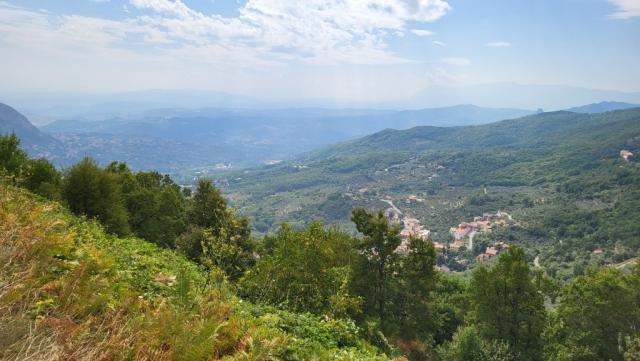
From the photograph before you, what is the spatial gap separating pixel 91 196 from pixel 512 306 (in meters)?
26.1

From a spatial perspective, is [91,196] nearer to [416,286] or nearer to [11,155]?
[11,155]

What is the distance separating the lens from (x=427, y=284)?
21969 millimetres

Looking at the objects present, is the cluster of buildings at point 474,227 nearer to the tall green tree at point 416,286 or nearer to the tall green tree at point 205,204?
the tall green tree at point 205,204

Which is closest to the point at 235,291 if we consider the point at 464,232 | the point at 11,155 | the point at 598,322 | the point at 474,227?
the point at 598,322

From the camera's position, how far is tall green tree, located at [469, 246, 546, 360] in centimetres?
2291

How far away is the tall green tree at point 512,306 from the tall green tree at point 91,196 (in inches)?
885

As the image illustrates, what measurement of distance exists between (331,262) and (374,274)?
4413 millimetres

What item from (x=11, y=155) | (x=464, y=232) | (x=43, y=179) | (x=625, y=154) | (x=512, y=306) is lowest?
(x=464, y=232)

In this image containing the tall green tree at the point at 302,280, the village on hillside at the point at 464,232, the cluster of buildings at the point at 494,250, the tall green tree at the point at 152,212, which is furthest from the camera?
the village on hillside at the point at 464,232

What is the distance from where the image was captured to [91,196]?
81.0 feet

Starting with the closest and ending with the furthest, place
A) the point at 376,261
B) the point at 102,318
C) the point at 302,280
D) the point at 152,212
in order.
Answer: the point at 102,318, the point at 302,280, the point at 376,261, the point at 152,212

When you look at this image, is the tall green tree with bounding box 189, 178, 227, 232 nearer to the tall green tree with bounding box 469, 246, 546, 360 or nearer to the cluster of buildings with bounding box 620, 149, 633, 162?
the tall green tree with bounding box 469, 246, 546, 360

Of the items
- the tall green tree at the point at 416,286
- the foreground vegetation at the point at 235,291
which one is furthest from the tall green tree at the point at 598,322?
the tall green tree at the point at 416,286

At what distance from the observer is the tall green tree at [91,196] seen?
2425 cm
